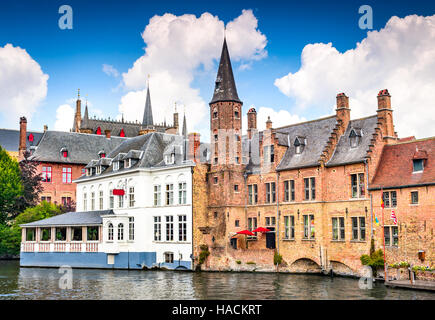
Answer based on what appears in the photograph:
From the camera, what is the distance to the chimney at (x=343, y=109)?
138 feet

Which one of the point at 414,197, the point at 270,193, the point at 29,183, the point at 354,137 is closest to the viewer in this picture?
the point at 414,197

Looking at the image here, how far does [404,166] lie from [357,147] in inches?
158

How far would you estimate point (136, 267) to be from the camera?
48125 mm

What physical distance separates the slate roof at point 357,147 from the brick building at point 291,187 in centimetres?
8

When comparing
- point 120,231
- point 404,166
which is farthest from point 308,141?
point 120,231

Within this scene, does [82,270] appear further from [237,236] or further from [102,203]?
[237,236]

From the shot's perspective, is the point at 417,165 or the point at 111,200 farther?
the point at 111,200

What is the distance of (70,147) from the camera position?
7225 centimetres

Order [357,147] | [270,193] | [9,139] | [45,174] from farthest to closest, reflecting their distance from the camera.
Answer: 1. [9,139]
2. [45,174]
3. [270,193]
4. [357,147]

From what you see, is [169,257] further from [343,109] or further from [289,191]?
[343,109]

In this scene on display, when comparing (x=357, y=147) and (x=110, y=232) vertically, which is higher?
(x=357, y=147)

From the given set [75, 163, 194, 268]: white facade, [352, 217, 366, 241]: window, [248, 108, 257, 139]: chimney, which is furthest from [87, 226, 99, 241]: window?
[352, 217, 366, 241]: window

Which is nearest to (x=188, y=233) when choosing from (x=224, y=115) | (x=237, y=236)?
(x=237, y=236)

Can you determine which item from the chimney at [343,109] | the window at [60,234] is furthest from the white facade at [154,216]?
the chimney at [343,109]
